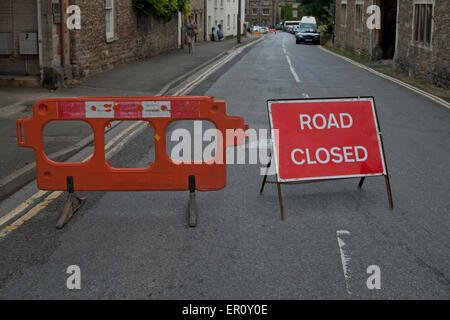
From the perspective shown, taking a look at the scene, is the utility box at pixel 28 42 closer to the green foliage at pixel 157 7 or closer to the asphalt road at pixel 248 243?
the asphalt road at pixel 248 243

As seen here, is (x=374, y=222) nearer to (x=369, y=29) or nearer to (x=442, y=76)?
(x=442, y=76)

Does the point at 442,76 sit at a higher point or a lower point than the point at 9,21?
lower

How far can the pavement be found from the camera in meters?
8.11

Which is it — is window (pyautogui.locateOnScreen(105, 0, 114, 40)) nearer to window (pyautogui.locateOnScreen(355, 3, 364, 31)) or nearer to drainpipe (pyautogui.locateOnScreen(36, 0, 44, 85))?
drainpipe (pyautogui.locateOnScreen(36, 0, 44, 85))

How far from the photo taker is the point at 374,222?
247 inches

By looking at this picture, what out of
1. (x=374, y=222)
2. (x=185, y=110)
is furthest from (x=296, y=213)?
(x=185, y=110)

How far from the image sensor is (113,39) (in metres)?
21.2

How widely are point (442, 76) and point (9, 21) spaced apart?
12.5m

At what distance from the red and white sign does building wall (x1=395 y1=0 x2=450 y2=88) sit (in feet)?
38.9

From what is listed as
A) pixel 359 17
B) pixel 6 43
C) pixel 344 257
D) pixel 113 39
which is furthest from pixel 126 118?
pixel 359 17

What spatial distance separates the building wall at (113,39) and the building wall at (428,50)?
10.5 meters

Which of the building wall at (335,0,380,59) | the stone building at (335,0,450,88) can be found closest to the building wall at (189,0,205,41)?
the building wall at (335,0,380,59)

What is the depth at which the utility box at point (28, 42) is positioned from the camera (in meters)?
16.1

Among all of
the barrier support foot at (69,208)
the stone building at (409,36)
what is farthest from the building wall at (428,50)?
the barrier support foot at (69,208)
